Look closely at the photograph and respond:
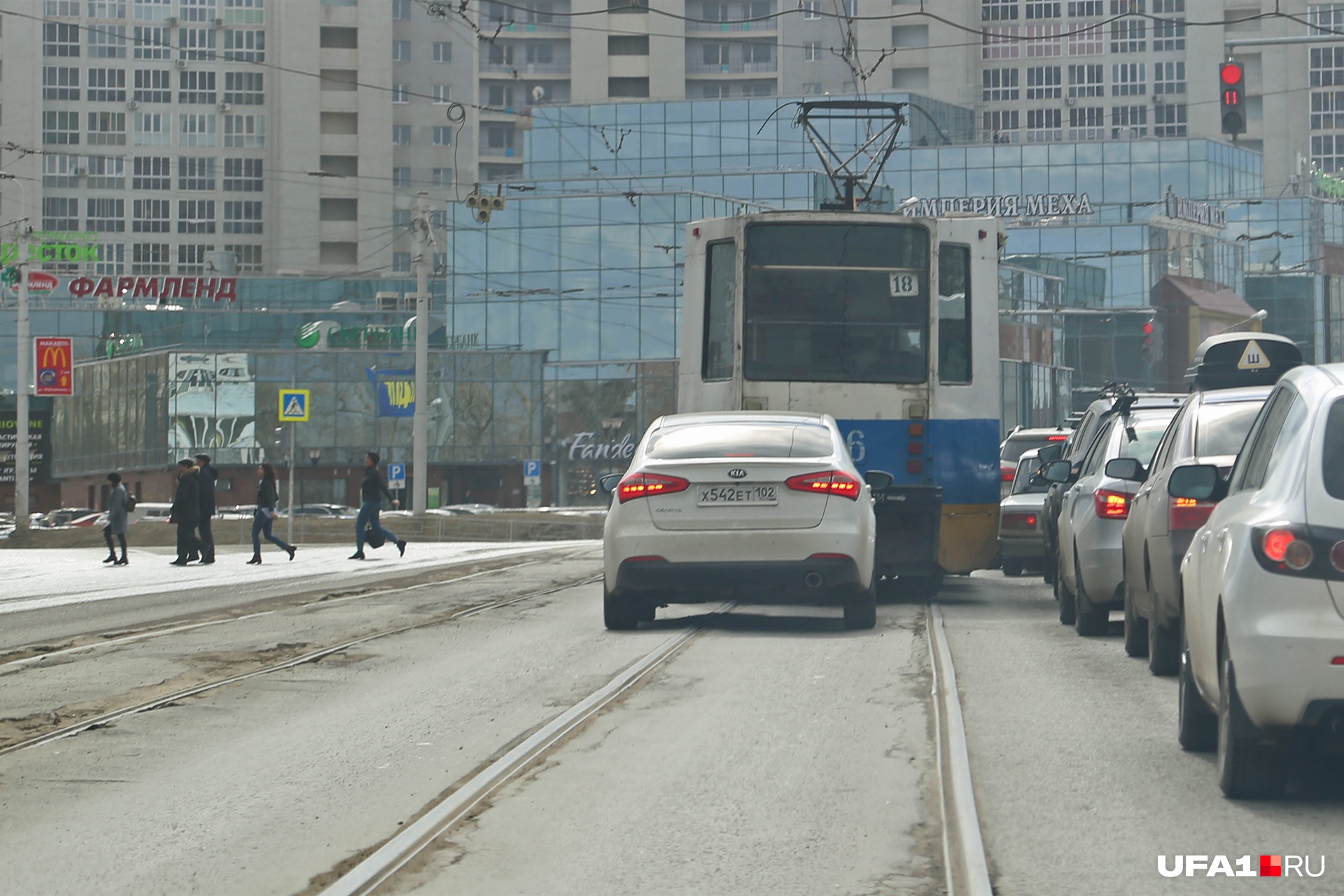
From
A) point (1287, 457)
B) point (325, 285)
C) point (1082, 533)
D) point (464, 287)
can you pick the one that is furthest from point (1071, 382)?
point (1287, 457)

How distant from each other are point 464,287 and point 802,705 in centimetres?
7957

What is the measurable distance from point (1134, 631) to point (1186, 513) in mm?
2103

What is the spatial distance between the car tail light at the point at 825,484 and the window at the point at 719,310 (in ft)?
13.3

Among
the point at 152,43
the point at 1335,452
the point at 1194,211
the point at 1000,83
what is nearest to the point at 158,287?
the point at 152,43

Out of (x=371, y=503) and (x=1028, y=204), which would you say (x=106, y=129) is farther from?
(x=371, y=503)

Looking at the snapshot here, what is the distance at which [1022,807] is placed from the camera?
6.83 m

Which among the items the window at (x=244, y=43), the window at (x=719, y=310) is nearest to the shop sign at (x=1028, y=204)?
the window at (x=244, y=43)

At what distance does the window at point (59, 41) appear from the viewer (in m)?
126

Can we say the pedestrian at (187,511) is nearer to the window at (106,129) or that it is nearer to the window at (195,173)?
the window at (195,173)

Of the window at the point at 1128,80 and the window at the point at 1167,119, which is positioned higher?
the window at the point at 1128,80

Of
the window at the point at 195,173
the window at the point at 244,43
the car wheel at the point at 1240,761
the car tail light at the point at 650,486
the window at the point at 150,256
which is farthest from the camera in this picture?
the window at the point at 150,256

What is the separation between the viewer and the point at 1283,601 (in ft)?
20.9

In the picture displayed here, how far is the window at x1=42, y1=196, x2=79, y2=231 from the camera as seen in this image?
418ft

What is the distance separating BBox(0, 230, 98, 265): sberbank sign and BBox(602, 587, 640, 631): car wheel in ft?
326
